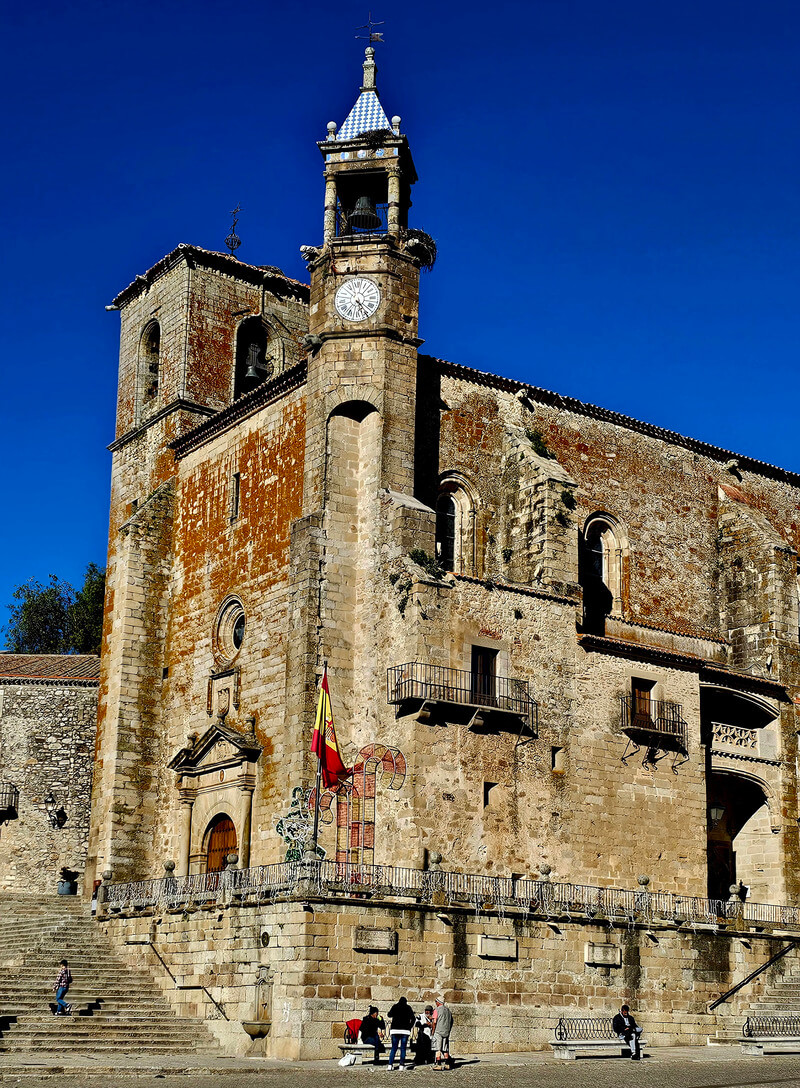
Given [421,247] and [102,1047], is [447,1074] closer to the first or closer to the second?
[102,1047]

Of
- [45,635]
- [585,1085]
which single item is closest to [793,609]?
[585,1085]

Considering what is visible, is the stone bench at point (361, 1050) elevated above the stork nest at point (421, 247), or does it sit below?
below

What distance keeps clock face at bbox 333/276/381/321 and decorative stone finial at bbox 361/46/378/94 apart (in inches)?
210

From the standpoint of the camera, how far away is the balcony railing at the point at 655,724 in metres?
30.2

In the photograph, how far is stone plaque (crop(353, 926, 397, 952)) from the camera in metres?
23.3

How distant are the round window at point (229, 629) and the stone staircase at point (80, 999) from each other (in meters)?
6.54

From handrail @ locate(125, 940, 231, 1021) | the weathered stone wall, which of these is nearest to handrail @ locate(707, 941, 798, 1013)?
handrail @ locate(125, 940, 231, 1021)

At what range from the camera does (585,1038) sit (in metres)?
24.9

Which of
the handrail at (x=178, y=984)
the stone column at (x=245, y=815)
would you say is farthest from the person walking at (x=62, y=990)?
the stone column at (x=245, y=815)

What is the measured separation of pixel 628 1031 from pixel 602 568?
13449mm

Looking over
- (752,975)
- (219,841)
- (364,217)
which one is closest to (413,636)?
(219,841)

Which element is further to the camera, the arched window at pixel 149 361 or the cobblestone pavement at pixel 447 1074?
the arched window at pixel 149 361

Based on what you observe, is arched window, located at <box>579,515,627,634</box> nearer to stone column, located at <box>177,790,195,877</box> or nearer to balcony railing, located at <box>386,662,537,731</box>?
balcony railing, located at <box>386,662,537,731</box>

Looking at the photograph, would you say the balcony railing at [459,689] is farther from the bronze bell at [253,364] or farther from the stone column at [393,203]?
the bronze bell at [253,364]
